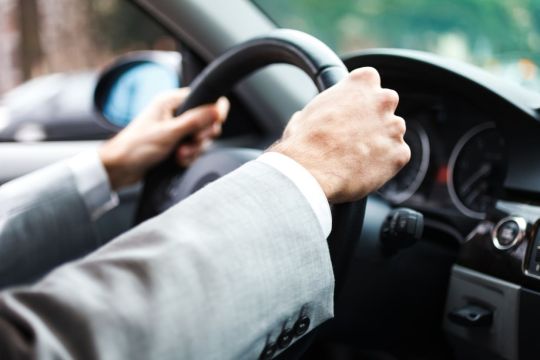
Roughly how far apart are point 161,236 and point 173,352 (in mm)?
121

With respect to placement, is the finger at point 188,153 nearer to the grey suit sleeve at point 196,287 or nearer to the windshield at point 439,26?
the windshield at point 439,26

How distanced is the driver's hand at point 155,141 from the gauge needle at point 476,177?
49 centimetres

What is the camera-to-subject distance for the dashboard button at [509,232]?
95cm

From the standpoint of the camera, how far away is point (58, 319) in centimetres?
61

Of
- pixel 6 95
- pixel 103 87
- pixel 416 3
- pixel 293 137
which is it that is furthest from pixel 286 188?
pixel 6 95

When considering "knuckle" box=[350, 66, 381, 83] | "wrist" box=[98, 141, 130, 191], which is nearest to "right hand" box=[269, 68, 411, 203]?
"knuckle" box=[350, 66, 381, 83]

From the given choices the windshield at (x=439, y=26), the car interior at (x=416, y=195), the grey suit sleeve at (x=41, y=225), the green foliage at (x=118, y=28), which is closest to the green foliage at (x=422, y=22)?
the windshield at (x=439, y=26)

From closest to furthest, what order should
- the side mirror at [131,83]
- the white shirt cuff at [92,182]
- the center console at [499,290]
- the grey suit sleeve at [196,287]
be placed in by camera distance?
the grey suit sleeve at [196,287]
the center console at [499,290]
the white shirt cuff at [92,182]
the side mirror at [131,83]

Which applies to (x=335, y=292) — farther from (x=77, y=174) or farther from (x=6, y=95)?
(x=6, y=95)

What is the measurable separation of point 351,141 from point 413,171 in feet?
2.10

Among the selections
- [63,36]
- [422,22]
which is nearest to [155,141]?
[422,22]

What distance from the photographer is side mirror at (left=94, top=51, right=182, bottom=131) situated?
1811mm

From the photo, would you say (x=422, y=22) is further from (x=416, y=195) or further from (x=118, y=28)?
(x=118, y=28)

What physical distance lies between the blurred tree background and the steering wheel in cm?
56
